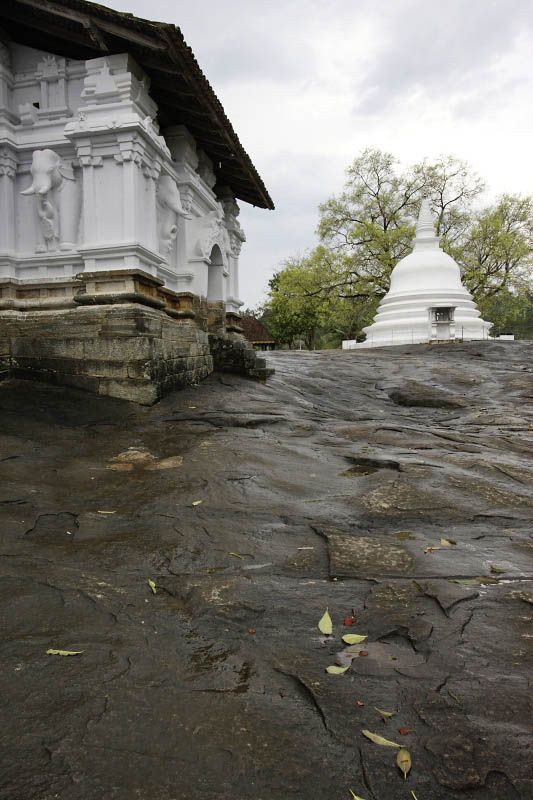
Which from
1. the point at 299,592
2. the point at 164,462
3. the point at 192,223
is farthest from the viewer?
the point at 192,223

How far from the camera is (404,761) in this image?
1.31 metres

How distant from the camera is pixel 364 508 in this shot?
11.0 feet

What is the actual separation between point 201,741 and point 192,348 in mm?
6856

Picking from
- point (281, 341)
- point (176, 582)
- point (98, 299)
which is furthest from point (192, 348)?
point (281, 341)

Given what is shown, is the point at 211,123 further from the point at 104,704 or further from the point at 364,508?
the point at 104,704

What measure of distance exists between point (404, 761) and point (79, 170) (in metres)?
7.94

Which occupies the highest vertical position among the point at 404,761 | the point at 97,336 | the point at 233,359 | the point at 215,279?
the point at 215,279

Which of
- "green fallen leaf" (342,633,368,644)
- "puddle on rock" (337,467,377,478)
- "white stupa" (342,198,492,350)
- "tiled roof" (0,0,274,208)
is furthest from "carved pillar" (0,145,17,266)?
"white stupa" (342,198,492,350)

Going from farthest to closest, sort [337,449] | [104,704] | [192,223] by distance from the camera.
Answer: [192,223], [337,449], [104,704]

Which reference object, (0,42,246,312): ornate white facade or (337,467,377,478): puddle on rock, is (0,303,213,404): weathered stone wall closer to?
(0,42,246,312): ornate white facade

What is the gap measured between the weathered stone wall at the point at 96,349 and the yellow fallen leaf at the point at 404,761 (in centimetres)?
531

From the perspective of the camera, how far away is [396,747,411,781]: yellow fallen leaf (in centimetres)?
129

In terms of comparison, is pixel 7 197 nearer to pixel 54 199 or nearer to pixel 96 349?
pixel 54 199

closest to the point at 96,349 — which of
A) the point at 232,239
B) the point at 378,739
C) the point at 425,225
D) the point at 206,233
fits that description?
the point at 206,233
